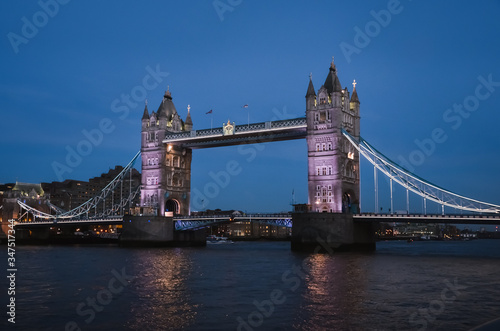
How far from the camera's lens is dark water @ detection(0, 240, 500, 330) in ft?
62.3

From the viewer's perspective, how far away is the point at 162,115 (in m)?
85.7

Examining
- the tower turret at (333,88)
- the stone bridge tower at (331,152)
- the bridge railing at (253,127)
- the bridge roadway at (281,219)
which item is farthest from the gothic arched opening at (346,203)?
the tower turret at (333,88)

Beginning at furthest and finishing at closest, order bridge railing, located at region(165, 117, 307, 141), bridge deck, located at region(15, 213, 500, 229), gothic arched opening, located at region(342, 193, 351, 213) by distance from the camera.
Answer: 1. bridge railing, located at region(165, 117, 307, 141)
2. gothic arched opening, located at region(342, 193, 351, 213)
3. bridge deck, located at region(15, 213, 500, 229)

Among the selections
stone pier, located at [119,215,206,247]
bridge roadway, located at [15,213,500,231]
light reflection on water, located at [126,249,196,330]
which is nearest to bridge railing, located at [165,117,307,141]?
bridge roadway, located at [15,213,500,231]

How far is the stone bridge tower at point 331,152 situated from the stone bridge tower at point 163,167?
25695mm

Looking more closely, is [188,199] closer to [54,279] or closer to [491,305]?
[54,279]

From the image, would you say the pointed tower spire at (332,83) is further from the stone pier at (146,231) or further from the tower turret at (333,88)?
the stone pier at (146,231)

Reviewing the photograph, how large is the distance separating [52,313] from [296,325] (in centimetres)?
937

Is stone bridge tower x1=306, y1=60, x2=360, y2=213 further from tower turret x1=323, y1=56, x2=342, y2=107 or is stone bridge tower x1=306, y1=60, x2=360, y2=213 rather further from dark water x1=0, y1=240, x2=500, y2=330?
dark water x1=0, y1=240, x2=500, y2=330

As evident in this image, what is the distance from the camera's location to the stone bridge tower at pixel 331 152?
66375 millimetres

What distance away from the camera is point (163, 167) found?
273 ft

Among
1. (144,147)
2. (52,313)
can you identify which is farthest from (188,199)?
(52,313)

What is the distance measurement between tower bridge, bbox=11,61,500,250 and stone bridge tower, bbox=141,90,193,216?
153 millimetres

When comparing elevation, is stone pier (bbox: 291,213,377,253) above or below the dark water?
above
